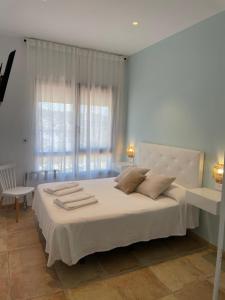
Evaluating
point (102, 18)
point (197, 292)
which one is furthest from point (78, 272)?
point (102, 18)

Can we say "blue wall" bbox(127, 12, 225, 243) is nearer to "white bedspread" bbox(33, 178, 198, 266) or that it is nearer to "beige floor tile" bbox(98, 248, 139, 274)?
"white bedspread" bbox(33, 178, 198, 266)

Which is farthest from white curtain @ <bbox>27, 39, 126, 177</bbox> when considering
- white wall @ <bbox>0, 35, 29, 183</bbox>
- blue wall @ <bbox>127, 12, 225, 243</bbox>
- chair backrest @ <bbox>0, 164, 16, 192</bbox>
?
blue wall @ <bbox>127, 12, 225, 243</bbox>

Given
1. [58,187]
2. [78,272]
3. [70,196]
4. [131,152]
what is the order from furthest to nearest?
1. [131,152]
2. [58,187]
3. [70,196]
4. [78,272]

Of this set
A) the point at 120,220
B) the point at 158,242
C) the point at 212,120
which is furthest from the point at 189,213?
the point at 212,120

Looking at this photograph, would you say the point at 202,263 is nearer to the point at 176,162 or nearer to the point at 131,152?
the point at 176,162

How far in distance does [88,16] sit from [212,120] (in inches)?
83.1

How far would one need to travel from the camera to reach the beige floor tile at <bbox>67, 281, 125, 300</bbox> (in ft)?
6.41

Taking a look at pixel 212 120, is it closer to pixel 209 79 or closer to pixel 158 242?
pixel 209 79

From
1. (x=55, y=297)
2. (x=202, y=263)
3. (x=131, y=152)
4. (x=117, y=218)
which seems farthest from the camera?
(x=131, y=152)

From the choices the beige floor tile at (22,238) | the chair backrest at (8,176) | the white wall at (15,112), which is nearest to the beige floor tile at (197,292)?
the beige floor tile at (22,238)

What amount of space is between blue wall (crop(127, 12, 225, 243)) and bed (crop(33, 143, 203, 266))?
22cm

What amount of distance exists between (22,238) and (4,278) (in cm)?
78

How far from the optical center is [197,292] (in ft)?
6.82

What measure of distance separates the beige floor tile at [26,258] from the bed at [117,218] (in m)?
0.28
